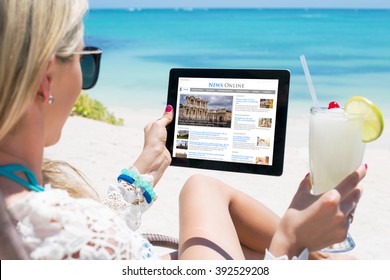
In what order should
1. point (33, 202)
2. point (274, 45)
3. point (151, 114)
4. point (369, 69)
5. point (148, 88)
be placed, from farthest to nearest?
point (274, 45), point (369, 69), point (148, 88), point (151, 114), point (33, 202)

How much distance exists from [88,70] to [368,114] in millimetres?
889

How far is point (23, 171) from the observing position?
138cm

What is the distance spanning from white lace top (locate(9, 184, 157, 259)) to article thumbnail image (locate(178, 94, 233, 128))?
110 cm

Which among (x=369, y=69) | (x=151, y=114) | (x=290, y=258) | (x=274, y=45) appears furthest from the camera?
(x=274, y=45)

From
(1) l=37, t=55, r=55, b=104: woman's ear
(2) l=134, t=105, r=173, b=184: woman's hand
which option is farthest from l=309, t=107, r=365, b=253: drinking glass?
(1) l=37, t=55, r=55, b=104: woman's ear

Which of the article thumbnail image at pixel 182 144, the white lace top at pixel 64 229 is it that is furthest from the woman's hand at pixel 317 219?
the article thumbnail image at pixel 182 144

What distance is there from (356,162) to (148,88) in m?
11.9

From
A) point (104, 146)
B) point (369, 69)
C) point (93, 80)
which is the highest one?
point (369, 69)

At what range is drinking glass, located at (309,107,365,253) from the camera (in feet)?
5.90

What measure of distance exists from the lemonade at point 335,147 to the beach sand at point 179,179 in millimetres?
2141
